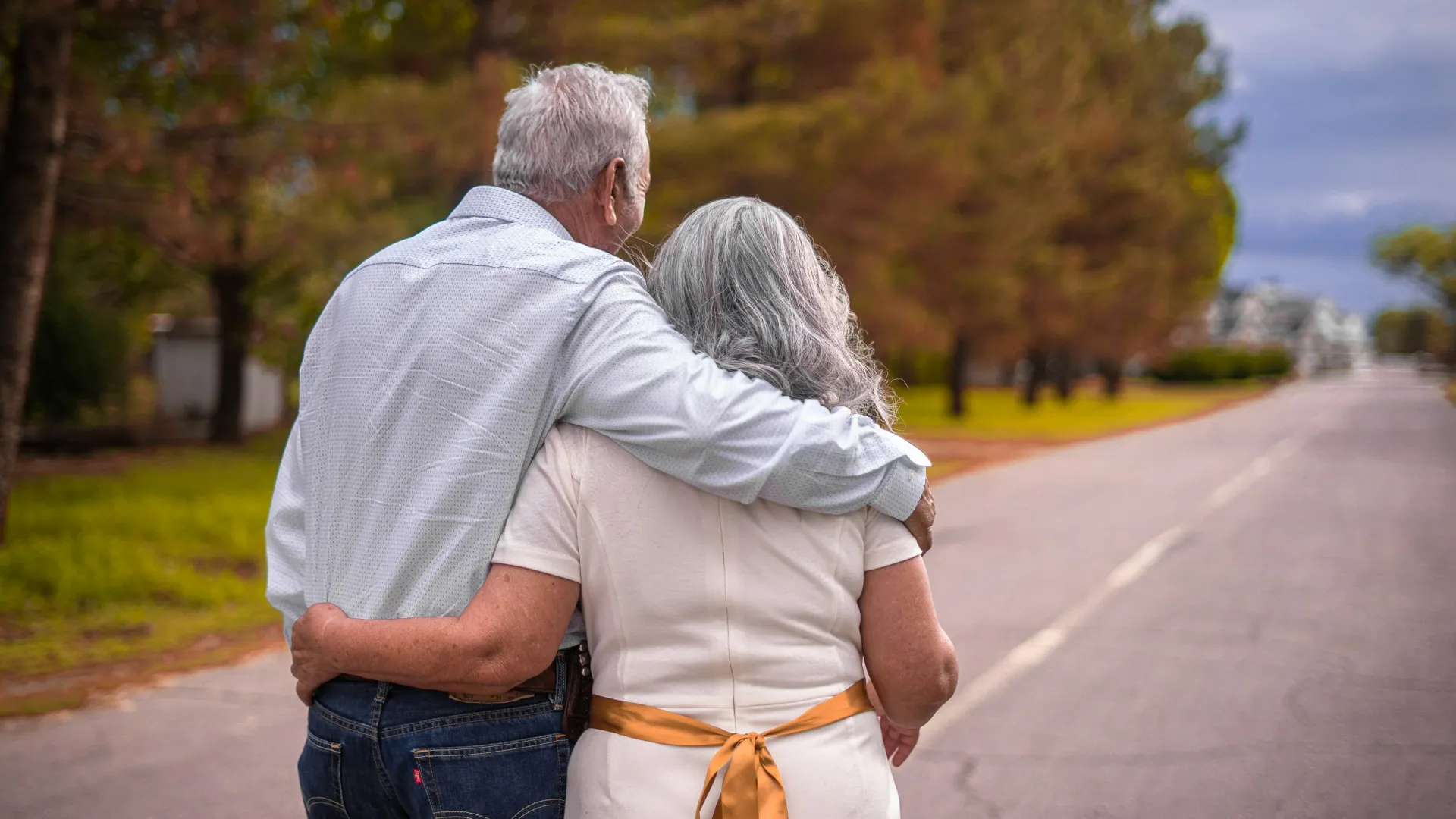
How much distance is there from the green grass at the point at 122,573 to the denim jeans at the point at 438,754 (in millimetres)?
5381

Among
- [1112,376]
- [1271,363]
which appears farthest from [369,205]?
[1271,363]

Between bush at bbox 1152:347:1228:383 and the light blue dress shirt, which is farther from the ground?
the light blue dress shirt

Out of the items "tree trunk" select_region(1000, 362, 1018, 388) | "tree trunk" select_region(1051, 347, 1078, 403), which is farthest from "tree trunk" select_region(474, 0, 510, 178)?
"tree trunk" select_region(1000, 362, 1018, 388)

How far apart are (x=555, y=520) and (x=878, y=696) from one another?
2.12 feet

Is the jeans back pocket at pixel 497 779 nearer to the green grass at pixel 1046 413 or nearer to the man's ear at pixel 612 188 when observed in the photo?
the man's ear at pixel 612 188

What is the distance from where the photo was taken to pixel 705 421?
1621 millimetres

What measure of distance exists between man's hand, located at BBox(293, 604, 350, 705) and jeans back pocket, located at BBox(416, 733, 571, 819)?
197mm

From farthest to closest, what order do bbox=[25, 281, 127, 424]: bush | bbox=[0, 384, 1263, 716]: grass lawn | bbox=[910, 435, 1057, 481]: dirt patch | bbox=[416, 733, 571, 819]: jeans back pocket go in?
1. bbox=[25, 281, 127, 424]: bush
2. bbox=[910, 435, 1057, 481]: dirt patch
3. bbox=[0, 384, 1263, 716]: grass lawn
4. bbox=[416, 733, 571, 819]: jeans back pocket

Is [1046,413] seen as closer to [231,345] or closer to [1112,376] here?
[1112,376]

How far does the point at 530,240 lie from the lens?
175cm

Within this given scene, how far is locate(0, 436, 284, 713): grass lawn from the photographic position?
6.81 metres

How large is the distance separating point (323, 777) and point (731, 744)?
25.8 inches

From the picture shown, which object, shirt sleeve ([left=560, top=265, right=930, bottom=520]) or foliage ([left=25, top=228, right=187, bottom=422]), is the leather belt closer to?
shirt sleeve ([left=560, top=265, right=930, bottom=520])

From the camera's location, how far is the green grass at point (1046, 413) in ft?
85.2
